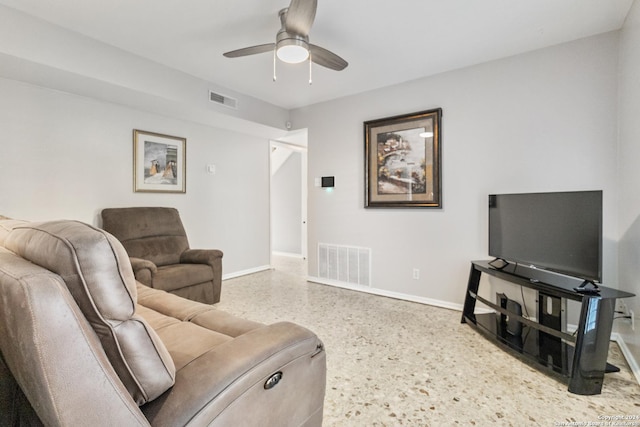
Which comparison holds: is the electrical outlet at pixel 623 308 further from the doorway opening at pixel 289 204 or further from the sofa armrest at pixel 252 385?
the doorway opening at pixel 289 204

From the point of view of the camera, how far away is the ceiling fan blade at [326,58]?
2413 millimetres

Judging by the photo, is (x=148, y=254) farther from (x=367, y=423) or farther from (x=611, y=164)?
(x=611, y=164)

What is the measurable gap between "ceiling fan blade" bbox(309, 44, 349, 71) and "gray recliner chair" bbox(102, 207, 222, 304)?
89.5 inches

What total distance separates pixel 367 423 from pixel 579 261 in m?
1.79

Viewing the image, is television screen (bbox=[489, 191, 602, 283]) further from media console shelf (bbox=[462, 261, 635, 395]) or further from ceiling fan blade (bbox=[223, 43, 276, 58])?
ceiling fan blade (bbox=[223, 43, 276, 58])

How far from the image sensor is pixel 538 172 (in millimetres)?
2816

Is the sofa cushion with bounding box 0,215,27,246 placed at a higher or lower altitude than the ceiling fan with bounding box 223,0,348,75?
lower

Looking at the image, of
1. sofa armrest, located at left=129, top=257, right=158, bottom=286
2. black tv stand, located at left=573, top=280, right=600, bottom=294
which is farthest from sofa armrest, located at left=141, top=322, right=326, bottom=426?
sofa armrest, located at left=129, top=257, right=158, bottom=286

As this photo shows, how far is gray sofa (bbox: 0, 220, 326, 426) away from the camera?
679mm

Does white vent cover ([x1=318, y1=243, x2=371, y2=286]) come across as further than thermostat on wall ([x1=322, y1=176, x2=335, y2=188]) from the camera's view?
No

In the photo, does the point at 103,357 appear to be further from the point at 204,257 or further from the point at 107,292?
the point at 204,257

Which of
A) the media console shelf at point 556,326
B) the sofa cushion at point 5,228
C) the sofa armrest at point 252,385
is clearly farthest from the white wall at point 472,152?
the sofa cushion at point 5,228

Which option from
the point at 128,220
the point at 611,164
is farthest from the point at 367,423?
the point at 128,220

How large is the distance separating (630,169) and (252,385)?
9.46ft
